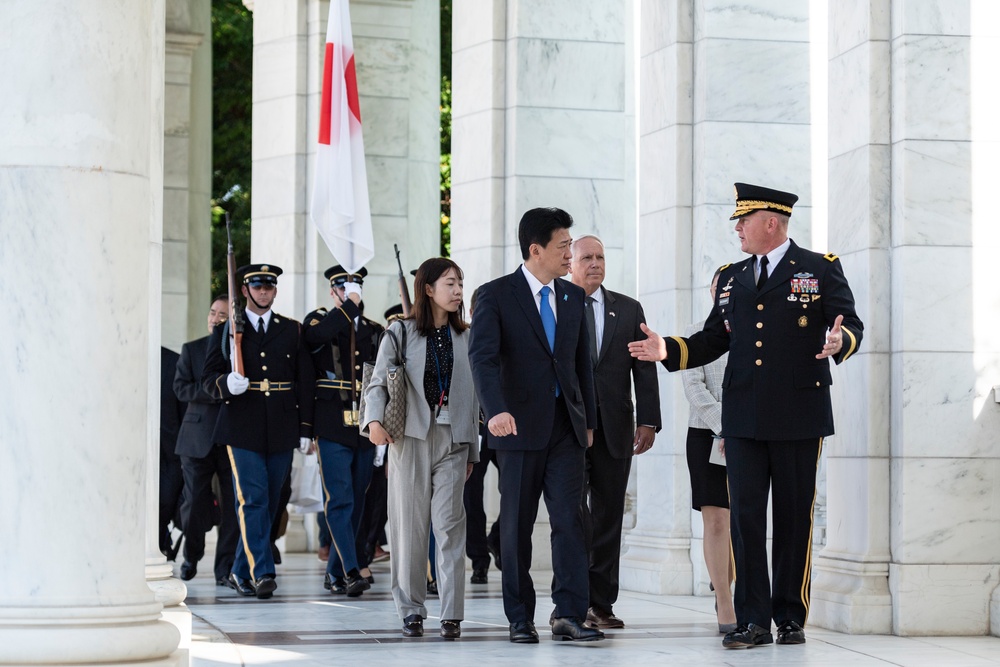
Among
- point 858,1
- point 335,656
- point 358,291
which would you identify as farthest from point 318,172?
point 335,656

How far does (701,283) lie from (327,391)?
9.21 feet

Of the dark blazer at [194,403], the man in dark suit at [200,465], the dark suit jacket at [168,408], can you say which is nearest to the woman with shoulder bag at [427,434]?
the man in dark suit at [200,465]

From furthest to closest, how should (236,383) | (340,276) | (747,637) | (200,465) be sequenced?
(200,465)
(340,276)
(236,383)
(747,637)

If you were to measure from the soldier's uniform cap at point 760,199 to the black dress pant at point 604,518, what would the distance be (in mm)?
1595

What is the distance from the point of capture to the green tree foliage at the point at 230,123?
1325 inches

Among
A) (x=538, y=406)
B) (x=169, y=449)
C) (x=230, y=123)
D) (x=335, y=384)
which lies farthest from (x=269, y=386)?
(x=230, y=123)

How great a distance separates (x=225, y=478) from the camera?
1410cm

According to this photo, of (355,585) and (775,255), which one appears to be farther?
(355,585)

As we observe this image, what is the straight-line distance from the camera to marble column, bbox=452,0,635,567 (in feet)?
47.2

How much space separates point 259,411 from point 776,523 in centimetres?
464

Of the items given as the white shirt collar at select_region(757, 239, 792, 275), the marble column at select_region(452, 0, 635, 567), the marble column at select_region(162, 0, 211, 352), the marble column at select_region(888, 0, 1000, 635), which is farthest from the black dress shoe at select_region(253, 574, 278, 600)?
the marble column at select_region(162, 0, 211, 352)

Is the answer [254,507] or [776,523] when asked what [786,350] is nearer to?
[776,523]

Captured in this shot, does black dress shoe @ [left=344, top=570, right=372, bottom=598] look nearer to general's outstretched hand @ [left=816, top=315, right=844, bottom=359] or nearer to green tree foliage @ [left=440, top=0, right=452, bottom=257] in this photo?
general's outstretched hand @ [left=816, top=315, right=844, bottom=359]

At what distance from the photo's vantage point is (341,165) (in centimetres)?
1403
